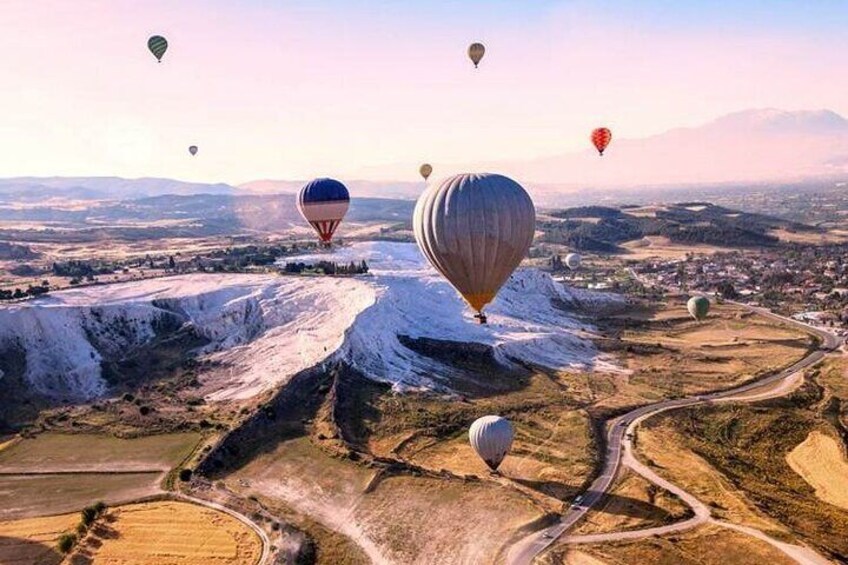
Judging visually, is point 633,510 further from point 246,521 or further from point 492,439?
point 246,521

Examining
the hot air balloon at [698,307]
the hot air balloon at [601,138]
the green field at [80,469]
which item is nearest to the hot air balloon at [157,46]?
the green field at [80,469]

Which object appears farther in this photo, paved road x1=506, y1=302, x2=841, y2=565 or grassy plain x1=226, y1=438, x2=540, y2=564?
paved road x1=506, y1=302, x2=841, y2=565

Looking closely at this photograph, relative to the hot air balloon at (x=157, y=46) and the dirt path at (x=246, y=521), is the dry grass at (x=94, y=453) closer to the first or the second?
the dirt path at (x=246, y=521)

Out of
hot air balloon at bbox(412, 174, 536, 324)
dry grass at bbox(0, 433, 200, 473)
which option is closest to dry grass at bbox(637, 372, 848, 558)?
hot air balloon at bbox(412, 174, 536, 324)

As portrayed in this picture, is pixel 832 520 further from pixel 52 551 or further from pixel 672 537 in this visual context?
pixel 52 551

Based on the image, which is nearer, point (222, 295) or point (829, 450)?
→ point (829, 450)

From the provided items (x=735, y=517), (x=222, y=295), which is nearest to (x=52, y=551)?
(x=735, y=517)

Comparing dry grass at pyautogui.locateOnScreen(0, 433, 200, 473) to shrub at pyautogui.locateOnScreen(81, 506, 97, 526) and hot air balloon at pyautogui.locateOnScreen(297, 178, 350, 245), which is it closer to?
shrub at pyautogui.locateOnScreen(81, 506, 97, 526)
